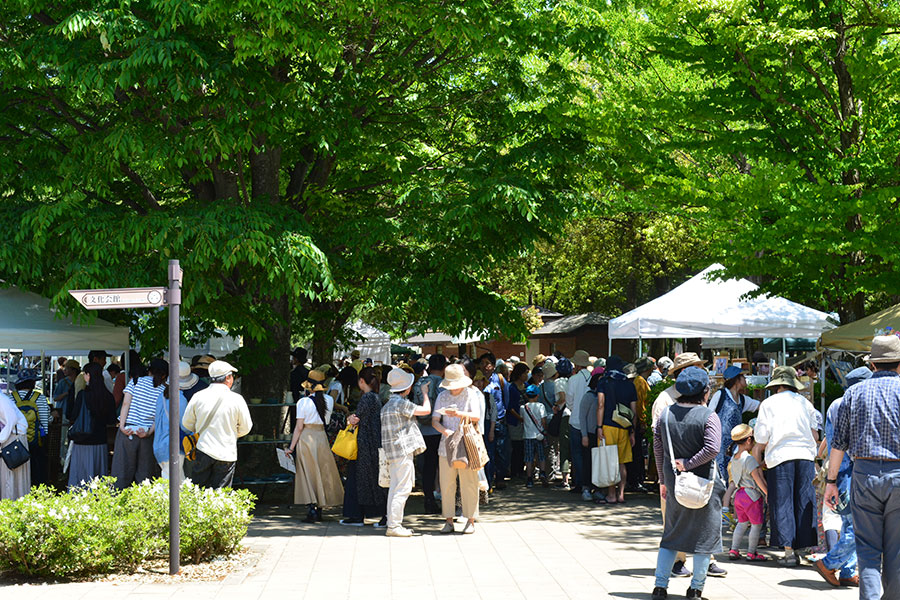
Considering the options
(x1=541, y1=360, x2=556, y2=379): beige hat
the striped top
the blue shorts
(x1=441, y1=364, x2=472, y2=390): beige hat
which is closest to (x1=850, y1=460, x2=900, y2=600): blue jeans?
(x1=441, y1=364, x2=472, y2=390): beige hat

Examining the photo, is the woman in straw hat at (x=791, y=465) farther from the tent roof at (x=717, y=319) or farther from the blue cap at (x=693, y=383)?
the tent roof at (x=717, y=319)

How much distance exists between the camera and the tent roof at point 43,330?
13.2 meters

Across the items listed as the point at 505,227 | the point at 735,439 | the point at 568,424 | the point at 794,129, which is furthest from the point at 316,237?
the point at 794,129

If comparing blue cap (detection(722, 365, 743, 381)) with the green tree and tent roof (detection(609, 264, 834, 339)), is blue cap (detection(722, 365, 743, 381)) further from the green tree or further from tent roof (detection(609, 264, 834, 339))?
tent roof (detection(609, 264, 834, 339))

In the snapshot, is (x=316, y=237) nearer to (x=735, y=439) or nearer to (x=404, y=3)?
(x=404, y=3)

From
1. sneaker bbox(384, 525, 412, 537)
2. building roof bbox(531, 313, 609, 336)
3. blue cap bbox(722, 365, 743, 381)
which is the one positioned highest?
building roof bbox(531, 313, 609, 336)

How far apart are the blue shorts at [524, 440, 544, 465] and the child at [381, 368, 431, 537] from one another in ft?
15.2

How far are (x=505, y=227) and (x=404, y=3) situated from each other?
3.16 metres

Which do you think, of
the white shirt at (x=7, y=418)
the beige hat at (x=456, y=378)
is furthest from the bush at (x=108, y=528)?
the beige hat at (x=456, y=378)

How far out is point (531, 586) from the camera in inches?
322

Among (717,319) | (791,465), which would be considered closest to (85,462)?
(791,465)

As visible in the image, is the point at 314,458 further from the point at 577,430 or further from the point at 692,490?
the point at 692,490

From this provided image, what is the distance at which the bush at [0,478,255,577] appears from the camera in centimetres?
819

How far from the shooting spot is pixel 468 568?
→ 29.5ft
